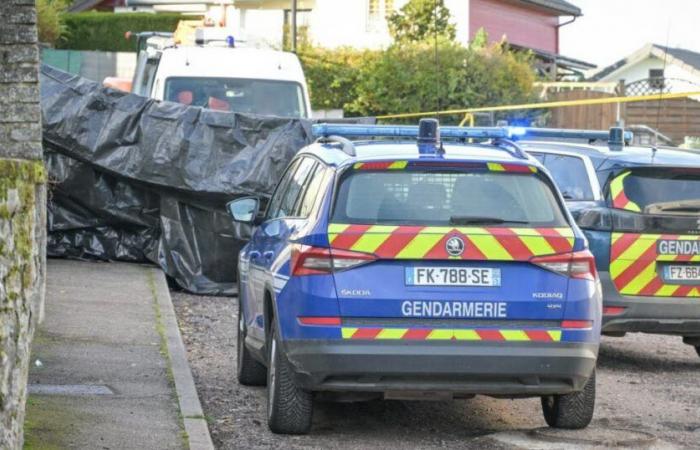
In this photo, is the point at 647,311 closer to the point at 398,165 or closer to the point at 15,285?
the point at 398,165

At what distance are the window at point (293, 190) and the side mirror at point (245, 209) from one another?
0.12 m

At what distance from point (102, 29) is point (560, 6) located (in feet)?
53.2

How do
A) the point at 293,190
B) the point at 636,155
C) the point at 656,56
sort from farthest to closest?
the point at 656,56, the point at 636,155, the point at 293,190

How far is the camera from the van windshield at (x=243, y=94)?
18391mm

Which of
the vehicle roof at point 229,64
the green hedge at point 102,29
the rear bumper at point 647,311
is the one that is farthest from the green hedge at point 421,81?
the rear bumper at point 647,311

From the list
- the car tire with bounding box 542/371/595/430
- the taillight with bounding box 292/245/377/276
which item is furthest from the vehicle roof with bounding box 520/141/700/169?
the taillight with bounding box 292/245/377/276

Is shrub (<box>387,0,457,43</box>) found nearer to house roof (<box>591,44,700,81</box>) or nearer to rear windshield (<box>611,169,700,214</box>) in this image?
house roof (<box>591,44,700,81</box>)

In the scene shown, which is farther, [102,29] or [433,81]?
[102,29]

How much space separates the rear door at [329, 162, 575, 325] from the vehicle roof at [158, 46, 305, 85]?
34.0 feet

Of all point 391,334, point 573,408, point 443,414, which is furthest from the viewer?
point 443,414

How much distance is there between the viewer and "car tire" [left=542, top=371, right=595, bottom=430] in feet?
28.4

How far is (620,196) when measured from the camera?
1155 cm

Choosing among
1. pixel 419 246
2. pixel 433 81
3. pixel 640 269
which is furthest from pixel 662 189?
pixel 433 81

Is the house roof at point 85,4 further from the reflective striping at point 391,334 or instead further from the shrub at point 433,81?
the reflective striping at point 391,334
